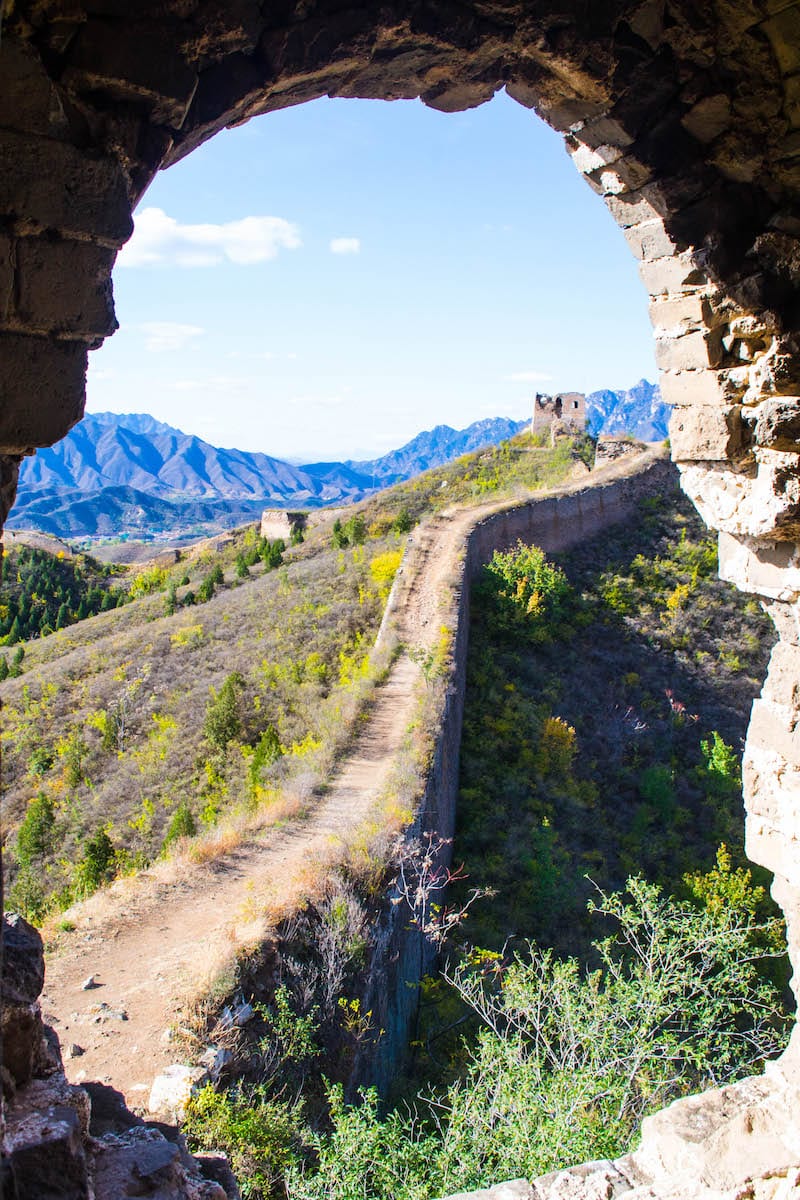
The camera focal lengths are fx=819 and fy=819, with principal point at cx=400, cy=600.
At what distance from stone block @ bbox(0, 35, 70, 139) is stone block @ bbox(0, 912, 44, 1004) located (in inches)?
113

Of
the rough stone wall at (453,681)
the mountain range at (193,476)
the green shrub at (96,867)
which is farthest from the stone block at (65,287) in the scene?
the mountain range at (193,476)

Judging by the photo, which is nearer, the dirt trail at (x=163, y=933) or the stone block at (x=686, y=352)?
the stone block at (x=686, y=352)

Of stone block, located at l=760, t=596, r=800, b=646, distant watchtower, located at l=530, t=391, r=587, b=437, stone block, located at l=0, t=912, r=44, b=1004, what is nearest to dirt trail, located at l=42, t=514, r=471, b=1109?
stone block, located at l=0, t=912, r=44, b=1004

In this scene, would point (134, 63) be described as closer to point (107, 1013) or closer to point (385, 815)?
point (107, 1013)

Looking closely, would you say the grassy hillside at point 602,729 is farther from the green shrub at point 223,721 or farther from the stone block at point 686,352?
the stone block at point 686,352

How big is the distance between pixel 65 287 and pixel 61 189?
28 centimetres

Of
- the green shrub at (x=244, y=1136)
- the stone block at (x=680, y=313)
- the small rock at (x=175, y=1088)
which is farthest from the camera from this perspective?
the small rock at (x=175, y=1088)

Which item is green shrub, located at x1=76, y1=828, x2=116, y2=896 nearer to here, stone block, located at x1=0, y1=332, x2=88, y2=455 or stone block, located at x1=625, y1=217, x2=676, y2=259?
stone block, located at x1=0, y1=332, x2=88, y2=455

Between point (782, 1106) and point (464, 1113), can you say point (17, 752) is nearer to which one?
point (464, 1113)

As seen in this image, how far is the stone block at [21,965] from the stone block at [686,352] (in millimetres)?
4029

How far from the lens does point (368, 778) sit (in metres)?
10.2

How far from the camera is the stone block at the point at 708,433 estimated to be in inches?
162

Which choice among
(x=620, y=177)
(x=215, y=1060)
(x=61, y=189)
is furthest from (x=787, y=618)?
(x=215, y=1060)

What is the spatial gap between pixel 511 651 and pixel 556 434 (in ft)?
57.4
